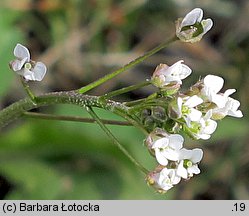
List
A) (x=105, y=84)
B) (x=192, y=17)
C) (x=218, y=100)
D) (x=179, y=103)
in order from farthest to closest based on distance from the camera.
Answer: (x=105, y=84) → (x=192, y=17) → (x=218, y=100) → (x=179, y=103)

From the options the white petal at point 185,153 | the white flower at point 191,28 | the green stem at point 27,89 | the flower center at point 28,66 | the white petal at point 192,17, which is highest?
the flower center at point 28,66

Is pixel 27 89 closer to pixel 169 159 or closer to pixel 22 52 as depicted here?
pixel 22 52

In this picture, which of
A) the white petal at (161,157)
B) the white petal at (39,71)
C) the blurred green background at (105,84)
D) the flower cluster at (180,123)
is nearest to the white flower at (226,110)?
the flower cluster at (180,123)

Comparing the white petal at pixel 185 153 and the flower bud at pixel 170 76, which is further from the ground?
the flower bud at pixel 170 76

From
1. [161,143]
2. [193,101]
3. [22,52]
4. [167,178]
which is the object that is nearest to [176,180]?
[167,178]

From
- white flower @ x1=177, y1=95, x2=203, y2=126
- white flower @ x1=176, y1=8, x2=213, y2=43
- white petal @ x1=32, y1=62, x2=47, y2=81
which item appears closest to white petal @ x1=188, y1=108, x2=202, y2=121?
white flower @ x1=177, y1=95, x2=203, y2=126

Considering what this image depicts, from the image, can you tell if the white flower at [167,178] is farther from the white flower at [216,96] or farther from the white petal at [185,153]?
the white flower at [216,96]
